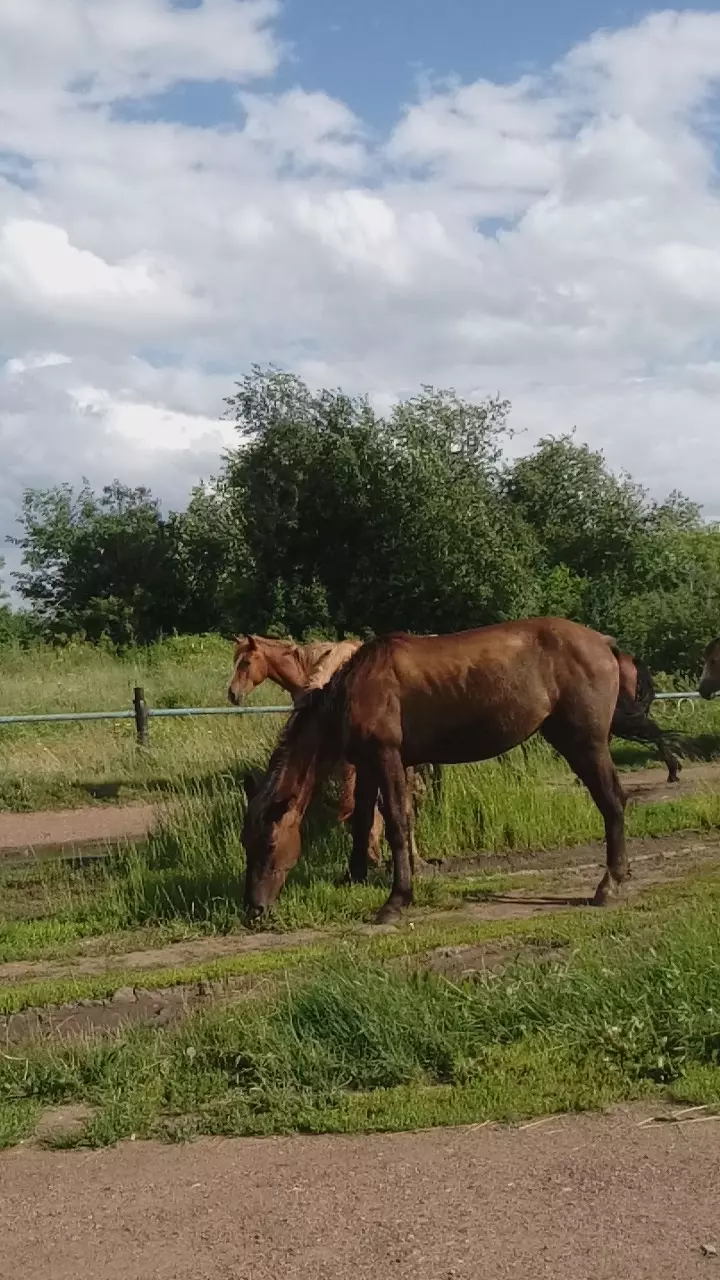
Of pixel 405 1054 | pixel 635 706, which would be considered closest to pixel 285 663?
pixel 635 706

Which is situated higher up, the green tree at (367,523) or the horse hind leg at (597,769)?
the green tree at (367,523)

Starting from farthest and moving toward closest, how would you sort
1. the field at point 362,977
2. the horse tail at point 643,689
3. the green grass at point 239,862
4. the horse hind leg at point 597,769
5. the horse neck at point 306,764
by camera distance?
1. the horse tail at point 643,689
2. the horse hind leg at point 597,769
3. the horse neck at point 306,764
4. the green grass at point 239,862
5. the field at point 362,977

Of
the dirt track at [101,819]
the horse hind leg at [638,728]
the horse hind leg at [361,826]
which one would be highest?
the horse hind leg at [638,728]

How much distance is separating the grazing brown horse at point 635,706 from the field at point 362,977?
0.71m

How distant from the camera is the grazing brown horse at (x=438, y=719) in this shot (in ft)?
30.5

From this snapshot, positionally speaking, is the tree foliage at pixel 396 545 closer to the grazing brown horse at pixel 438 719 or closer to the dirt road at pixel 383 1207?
the grazing brown horse at pixel 438 719

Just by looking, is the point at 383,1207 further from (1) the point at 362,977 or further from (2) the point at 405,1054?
(1) the point at 362,977

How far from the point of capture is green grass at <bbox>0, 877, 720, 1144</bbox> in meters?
5.14

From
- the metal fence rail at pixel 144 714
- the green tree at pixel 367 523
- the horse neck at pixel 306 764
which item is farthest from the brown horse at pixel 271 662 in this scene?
the green tree at pixel 367 523

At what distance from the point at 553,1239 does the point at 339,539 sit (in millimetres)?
26365

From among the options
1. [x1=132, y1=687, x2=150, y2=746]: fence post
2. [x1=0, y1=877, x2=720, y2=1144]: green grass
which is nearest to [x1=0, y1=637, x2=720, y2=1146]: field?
[x1=0, y1=877, x2=720, y2=1144]: green grass

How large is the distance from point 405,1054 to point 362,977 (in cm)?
60

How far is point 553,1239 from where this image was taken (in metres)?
3.82

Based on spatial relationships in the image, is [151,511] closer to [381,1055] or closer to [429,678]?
[429,678]
